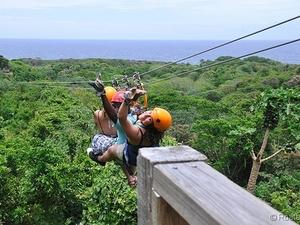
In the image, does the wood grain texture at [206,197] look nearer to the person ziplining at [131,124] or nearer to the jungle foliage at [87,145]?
the jungle foliage at [87,145]

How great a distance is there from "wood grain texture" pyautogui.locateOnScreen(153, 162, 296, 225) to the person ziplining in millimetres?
2703

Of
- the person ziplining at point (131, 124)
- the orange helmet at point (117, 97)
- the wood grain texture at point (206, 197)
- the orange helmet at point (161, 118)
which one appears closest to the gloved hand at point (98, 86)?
the person ziplining at point (131, 124)

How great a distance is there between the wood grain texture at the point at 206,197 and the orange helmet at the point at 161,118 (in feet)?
8.67

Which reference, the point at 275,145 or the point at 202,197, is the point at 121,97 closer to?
the point at 202,197

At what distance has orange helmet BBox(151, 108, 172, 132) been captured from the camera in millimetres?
4098

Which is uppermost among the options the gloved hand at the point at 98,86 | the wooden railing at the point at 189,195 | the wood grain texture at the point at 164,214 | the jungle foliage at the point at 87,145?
the wooden railing at the point at 189,195

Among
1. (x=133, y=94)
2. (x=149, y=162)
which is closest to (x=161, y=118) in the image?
(x=133, y=94)

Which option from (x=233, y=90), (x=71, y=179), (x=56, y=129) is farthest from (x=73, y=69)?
(x=71, y=179)

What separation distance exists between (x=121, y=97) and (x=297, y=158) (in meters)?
24.6

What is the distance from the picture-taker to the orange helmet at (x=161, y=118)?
13.4ft

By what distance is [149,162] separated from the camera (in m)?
1.48

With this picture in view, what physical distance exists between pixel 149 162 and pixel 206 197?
1.10ft

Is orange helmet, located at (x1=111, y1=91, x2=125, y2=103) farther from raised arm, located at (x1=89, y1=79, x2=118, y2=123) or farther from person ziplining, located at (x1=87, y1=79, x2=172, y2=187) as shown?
raised arm, located at (x1=89, y1=79, x2=118, y2=123)

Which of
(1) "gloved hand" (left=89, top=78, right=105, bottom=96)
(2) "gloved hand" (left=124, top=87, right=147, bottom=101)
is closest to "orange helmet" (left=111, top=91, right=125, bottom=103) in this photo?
(1) "gloved hand" (left=89, top=78, right=105, bottom=96)
